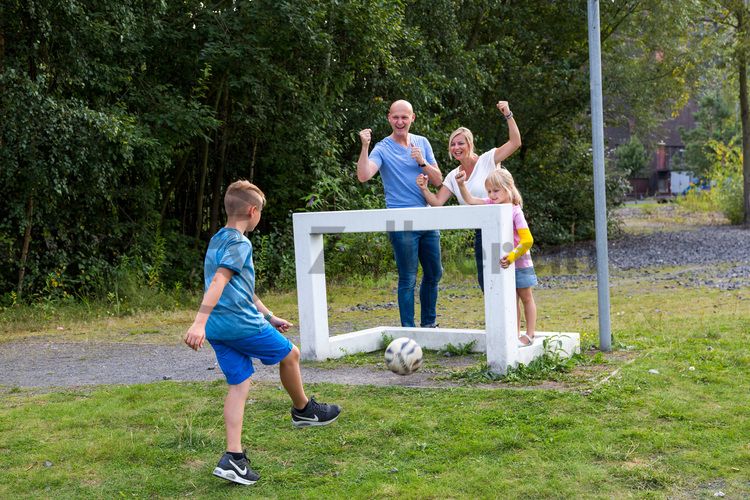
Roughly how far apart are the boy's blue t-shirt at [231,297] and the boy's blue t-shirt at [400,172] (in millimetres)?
3018

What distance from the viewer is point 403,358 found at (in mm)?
6113

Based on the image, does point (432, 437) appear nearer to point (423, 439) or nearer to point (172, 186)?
point (423, 439)

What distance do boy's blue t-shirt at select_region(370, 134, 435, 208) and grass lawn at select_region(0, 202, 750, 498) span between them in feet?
4.61

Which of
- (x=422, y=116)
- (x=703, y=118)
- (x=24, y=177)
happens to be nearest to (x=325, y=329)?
(x=24, y=177)

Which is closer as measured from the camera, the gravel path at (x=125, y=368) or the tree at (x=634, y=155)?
the gravel path at (x=125, y=368)

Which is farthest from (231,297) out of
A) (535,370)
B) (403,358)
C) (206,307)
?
(535,370)

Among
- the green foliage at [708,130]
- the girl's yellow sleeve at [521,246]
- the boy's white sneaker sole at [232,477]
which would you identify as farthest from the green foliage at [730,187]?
the boy's white sneaker sole at [232,477]

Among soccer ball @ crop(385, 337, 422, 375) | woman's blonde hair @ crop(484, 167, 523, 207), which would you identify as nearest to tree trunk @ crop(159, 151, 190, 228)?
woman's blonde hair @ crop(484, 167, 523, 207)

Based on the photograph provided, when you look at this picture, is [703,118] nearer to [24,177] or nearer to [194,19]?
[194,19]

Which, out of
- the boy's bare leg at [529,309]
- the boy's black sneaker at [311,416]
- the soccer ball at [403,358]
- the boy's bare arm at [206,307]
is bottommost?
the boy's black sneaker at [311,416]

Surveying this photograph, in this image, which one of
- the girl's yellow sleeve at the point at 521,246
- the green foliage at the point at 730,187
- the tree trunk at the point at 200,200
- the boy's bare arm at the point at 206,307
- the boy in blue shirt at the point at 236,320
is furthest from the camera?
the green foliage at the point at 730,187

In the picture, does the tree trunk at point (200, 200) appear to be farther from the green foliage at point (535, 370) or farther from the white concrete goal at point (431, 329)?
the green foliage at point (535, 370)

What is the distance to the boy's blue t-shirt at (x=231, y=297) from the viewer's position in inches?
173

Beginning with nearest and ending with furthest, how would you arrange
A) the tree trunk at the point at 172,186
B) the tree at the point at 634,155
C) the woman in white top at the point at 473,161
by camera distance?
the woman in white top at the point at 473,161 < the tree trunk at the point at 172,186 < the tree at the point at 634,155
